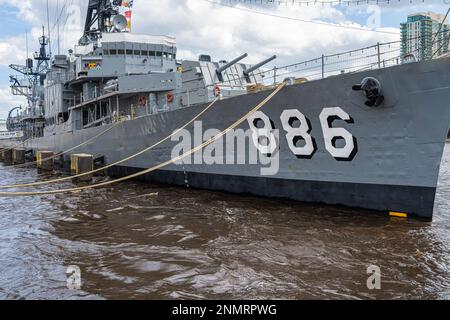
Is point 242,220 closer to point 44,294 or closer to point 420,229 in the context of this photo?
point 420,229

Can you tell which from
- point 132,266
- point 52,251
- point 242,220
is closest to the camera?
→ point 132,266

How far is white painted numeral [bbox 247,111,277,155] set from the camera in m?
8.14

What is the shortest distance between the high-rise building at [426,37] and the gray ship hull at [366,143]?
41 cm

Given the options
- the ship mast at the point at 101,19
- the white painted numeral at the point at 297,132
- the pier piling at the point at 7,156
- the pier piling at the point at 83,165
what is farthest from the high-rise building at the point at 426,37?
the pier piling at the point at 7,156

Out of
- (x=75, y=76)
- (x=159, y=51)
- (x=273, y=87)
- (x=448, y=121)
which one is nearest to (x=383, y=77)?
(x=448, y=121)

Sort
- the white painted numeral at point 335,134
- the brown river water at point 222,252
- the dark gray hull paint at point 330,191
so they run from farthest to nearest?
the white painted numeral at point 335,134, the dark gray hull paint at point 330,191, the brown river water at point 222,252

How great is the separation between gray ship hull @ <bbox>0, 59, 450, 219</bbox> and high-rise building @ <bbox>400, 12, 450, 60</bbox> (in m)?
0.41

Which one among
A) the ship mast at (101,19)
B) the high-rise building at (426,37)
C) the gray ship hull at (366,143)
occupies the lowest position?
the gray ship hull at (366,143)

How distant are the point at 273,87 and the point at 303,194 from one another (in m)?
2.28

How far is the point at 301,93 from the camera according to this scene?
7.54 meters

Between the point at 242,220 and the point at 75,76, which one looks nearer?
the point at 242,220

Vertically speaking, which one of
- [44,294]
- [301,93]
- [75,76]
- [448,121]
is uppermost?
[75,76]

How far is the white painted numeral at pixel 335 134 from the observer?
6.96 m

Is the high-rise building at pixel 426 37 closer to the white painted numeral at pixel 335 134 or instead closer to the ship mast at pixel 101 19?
the white painted numeral at pixel 335 134
